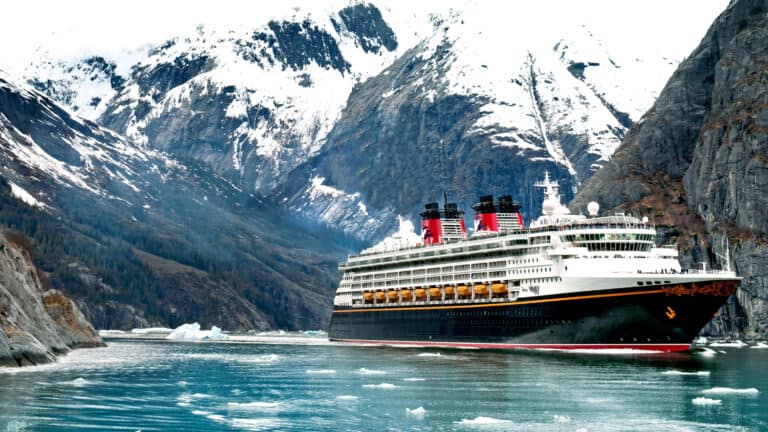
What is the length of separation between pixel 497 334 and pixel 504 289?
18.9 feet

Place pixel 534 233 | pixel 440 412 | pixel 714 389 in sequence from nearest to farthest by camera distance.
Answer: pixel 440 412, pixel 714 389, pixel 534 233

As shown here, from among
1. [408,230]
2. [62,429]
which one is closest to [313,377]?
[62,429]

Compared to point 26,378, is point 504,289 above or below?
above

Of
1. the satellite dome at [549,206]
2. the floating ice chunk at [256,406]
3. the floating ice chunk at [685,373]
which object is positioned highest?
the satellite dome at [549,206]

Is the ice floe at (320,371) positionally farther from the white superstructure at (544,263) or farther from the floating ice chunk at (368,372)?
the white superstructure at (544,263)

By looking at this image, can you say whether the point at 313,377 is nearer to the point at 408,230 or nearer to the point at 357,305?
the point at 357,305

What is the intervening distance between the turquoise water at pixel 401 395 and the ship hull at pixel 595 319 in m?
5.30

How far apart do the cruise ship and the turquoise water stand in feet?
19.5

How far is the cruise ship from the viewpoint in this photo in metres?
116

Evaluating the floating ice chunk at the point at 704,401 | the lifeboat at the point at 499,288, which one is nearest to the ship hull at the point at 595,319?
the lifeboat at the point at 499,288

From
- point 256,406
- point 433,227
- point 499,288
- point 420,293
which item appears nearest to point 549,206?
point 499,288

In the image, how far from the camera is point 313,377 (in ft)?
310

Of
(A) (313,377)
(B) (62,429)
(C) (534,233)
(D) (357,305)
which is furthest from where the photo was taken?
(D) (357,305)

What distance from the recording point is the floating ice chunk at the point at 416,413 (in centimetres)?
6580
